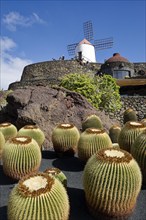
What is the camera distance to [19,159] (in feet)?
15.6

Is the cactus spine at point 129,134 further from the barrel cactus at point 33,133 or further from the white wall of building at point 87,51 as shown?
the white wall of building at point 87,51

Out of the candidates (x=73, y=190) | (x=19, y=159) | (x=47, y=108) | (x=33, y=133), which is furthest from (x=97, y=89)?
(x=73, y=190)

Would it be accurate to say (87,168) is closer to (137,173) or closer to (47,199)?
(137,173)

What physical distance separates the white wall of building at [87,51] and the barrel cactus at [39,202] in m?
38.1

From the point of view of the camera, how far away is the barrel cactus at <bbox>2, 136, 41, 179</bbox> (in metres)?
4.75

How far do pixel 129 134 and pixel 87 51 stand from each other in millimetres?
36762

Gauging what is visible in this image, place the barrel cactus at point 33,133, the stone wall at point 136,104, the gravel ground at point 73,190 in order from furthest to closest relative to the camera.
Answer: the stone wall at point 136,104, the barrel cactus at point 33,133, the gravel ground at point 73,190

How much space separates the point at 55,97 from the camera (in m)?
9.75

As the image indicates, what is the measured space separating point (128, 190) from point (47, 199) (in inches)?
39.6

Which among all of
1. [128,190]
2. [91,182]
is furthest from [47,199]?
[128,190]

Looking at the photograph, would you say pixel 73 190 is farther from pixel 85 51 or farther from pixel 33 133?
pixel 85 51

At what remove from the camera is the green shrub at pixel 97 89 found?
15.1m

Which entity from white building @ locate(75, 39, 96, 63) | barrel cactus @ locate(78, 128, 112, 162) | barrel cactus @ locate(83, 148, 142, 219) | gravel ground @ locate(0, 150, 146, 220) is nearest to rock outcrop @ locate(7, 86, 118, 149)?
gravel ground @ locate(0, 150, 146, 220)

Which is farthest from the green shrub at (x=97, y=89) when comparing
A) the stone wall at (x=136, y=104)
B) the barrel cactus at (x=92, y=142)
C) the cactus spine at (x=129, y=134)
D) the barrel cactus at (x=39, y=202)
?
the barrel cactus at (x=39, y=202)
